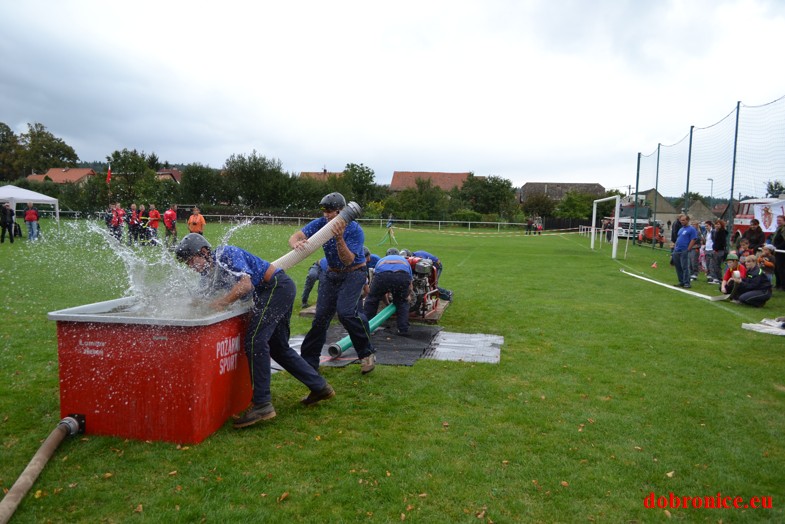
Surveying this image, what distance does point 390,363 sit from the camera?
6.86 meters

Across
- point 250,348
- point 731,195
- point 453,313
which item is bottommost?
point 453,313

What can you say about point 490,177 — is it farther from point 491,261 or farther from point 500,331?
point 500,331

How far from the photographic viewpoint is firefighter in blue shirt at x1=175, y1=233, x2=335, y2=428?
456 centimetres

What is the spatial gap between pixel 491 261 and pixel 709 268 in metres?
7.49

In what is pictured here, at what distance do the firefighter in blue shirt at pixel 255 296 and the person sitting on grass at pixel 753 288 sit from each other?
11097 mm

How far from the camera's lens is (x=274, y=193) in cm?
6134

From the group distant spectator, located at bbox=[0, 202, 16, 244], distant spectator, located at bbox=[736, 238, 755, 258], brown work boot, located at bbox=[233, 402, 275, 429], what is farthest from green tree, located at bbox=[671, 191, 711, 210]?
distant spectator, located at bbox=[0, 202, 16, 244]

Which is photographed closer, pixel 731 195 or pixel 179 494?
pixel 179 494

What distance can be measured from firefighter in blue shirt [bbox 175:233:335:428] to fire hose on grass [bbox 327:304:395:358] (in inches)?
58.4

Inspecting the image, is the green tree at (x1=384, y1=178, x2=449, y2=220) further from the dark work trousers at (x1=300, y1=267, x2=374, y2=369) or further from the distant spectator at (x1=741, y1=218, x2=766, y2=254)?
the dark work trousers at (x1=300, y1=267, x2=374, y2=369)

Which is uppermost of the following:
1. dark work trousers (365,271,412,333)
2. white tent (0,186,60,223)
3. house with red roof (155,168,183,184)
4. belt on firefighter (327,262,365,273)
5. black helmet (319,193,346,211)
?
house with red roof (155,168,183,184)

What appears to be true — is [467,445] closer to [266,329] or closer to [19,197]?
[266,329]

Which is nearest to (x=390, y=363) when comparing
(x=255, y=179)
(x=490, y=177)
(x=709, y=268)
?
(x=709, y=268)

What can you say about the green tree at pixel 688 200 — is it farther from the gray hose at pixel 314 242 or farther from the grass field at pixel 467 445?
the gray hose at pixel 314 242
